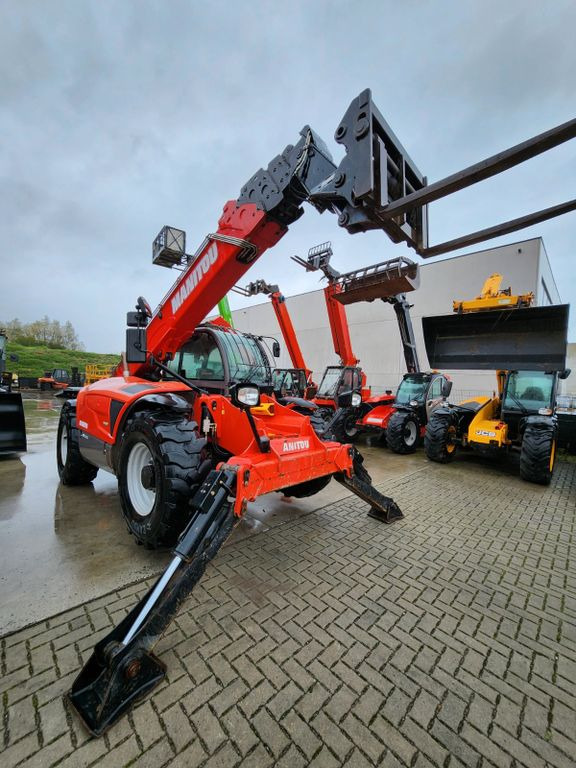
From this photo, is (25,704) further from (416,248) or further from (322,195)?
(416,248)

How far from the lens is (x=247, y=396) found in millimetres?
2486

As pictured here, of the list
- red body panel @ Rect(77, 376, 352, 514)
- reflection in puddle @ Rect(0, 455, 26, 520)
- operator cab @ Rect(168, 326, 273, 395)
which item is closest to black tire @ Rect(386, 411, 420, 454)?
operator cab @ Rect(168, 326, 273, 395)

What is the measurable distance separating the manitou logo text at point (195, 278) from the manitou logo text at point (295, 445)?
6.15ft

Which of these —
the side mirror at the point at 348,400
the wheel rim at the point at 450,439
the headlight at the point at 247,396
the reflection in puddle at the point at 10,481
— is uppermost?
the headlight at the point at 247,396

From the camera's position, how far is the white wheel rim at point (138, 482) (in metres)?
3.16

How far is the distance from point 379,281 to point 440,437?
3.17 meters

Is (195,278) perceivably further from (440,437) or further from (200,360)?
(440,437)

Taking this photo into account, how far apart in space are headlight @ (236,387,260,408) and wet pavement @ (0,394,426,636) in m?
1.57

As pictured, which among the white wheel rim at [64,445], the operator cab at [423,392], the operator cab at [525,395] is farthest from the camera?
the operator cab at [423,392]

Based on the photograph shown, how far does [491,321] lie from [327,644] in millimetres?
6419

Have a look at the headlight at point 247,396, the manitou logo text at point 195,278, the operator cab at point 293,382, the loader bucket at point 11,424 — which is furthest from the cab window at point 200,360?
the operator cab at point 293,382

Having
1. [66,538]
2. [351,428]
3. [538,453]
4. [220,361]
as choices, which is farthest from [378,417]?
[66,538]

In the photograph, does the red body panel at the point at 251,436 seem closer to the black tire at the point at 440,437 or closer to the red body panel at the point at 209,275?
the red body panel at the point at 209,275

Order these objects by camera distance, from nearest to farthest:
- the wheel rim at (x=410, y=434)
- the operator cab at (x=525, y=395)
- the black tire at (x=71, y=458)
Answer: the black tire at (x=71, y=458)
the operator cab at (x=525, y=395)
the wheel rim at (x=410, y=434)
